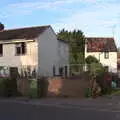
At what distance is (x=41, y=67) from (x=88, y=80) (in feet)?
62.1

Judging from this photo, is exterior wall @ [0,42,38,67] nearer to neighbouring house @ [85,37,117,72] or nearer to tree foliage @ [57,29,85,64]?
neighbouring house @ [85,37,117,72]

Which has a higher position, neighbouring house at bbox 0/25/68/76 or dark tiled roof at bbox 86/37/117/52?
dark tiled roof at bbox 86/37/117/52

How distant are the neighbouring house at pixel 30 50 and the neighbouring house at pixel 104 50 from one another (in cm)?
2333

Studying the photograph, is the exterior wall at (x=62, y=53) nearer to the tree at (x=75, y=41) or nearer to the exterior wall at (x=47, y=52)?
the exterior wall at (x=47, y=52)

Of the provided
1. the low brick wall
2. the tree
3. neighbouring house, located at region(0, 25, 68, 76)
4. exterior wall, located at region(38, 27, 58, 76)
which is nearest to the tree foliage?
the tree

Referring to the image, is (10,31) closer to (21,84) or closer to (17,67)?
(17,67)

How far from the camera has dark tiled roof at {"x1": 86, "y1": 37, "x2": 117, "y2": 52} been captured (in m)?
76.1

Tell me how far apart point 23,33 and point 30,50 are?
11.4 feet

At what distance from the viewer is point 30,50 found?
48.9m

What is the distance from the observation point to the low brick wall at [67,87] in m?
31.4

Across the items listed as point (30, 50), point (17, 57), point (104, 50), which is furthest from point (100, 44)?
point (30, 50)

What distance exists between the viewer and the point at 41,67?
49719 mm

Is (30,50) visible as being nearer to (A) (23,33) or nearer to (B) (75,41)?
(A) (23,33)

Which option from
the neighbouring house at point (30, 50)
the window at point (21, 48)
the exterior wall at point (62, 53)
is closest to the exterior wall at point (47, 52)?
the neighbouring house at point (30, 50)
